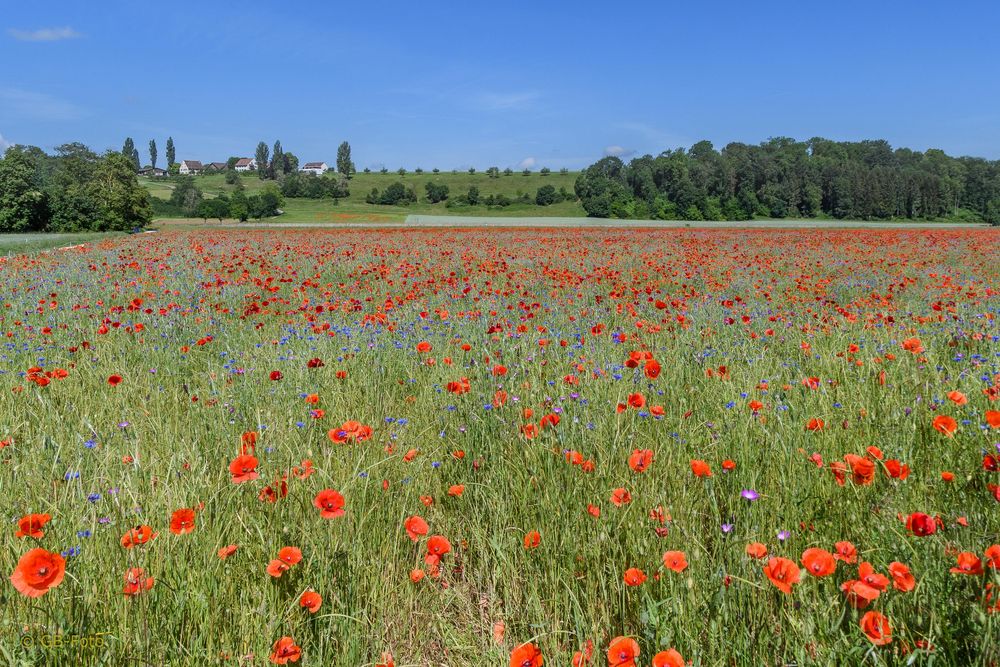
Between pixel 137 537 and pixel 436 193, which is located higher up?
pixel 436 193

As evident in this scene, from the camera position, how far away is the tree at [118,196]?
57.2 meters

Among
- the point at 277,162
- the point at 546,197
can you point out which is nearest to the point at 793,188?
the point at 546,197

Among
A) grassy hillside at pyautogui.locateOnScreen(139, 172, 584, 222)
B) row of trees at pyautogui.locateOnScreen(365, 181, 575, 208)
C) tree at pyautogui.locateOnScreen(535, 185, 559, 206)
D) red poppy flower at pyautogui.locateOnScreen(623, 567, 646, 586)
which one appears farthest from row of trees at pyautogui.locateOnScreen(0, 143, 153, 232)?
red poppy flower at pyautogui.locateOnScreen(623, 567, 646, 586)

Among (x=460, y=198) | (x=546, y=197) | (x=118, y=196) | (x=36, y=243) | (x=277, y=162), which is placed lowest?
(x=36, y=243)

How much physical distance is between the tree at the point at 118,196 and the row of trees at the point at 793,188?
55.2m

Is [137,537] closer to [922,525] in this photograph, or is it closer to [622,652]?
[622,652]

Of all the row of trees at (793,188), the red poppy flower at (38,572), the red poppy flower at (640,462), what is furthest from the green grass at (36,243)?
the row of trees at (793,188)

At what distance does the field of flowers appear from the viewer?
4.83ft

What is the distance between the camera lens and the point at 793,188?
290ft

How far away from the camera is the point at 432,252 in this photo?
15.1 metres

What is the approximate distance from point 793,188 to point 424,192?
6381 cm

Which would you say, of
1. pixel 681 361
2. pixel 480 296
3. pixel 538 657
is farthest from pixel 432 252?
pixel 538 657

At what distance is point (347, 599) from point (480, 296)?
254 inches

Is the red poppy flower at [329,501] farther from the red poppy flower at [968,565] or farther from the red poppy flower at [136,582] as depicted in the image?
the red poppy flower at [968,565]
